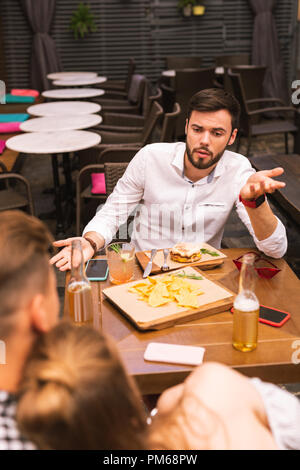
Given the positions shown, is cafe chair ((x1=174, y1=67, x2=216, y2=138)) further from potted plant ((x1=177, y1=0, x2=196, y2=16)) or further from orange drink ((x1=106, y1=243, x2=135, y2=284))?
orange drink ((x1=106, y1=243, x2=135, y2=284))

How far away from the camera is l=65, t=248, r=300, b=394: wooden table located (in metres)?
1.15

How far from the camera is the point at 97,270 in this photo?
1.62m

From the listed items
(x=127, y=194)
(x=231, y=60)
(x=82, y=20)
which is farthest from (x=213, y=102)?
(x=82, y=20)

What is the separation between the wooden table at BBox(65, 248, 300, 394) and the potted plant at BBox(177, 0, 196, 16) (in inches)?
274

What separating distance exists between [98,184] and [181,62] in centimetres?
470

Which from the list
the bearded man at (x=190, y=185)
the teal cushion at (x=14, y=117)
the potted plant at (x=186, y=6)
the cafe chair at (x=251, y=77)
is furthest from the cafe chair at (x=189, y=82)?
the bearded man at (x=190, y=185)

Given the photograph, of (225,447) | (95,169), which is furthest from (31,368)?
(95,169)

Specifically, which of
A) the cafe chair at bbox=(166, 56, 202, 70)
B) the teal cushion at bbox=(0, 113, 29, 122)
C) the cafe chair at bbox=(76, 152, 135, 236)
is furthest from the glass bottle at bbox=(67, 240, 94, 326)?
the cafe chair at bbox=(166, 56, 202, 70)

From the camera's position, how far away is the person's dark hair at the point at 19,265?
701 millimetres

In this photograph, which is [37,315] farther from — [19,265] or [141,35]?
[141,35]

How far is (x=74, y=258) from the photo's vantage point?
1.23m

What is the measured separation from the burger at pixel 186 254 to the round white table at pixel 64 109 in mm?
3136

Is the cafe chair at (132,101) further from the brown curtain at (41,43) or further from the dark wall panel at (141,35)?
the dark wall panel at (141,35)

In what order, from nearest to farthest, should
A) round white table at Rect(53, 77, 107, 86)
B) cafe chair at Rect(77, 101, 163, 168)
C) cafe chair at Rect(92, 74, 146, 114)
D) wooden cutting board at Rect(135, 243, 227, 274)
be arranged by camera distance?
wooden cutting board at Rect(135, 243, 227, 274), cafe chair at Rect(77, 101, 163, 168), cafe chair at Rect(92, 74, 146, 114), round white table at Rect(53, 77, 107, 86)
